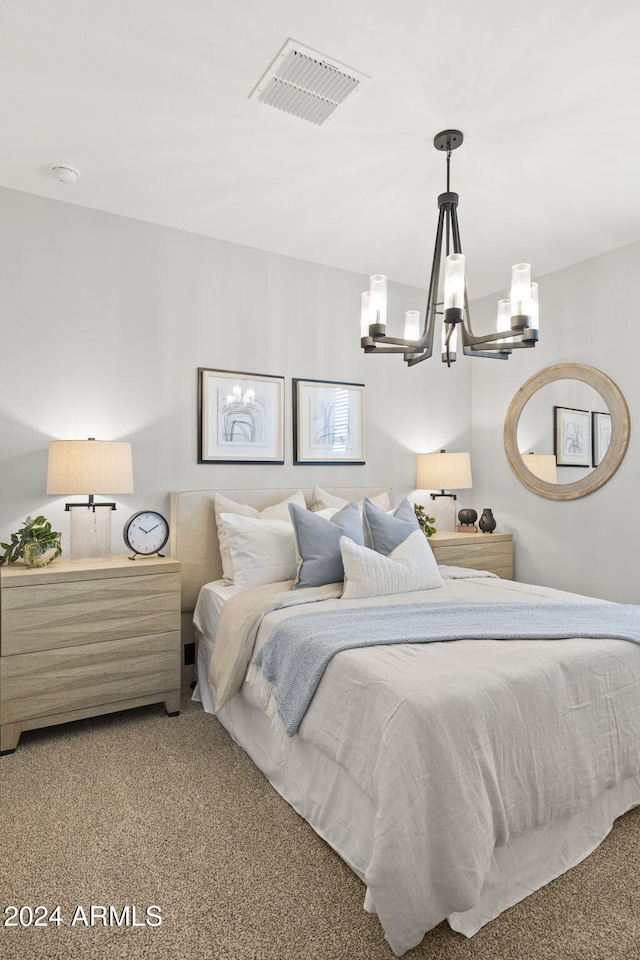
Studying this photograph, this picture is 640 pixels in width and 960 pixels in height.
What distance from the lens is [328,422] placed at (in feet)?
13.0

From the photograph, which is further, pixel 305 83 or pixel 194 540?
pixel 194 540

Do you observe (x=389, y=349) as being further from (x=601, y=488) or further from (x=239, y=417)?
(x=601, y=488)

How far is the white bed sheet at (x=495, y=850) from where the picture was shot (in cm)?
158

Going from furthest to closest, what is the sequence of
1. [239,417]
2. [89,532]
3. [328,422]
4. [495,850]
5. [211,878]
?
1. [328,422]
2. [239,417]
3. [89,532]
4. [211,878]
5. [495,850]

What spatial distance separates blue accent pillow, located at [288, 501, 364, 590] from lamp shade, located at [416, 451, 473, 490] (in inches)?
55.1

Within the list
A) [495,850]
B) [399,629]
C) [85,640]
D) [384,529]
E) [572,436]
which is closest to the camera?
[495,850]

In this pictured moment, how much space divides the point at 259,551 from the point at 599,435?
2420mm

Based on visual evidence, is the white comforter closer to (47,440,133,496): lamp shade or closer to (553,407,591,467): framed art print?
(47,440,133,496): lamp shade

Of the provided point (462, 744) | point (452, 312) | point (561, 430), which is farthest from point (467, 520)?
point (462, 744)

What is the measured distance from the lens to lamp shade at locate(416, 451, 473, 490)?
4.11 meters

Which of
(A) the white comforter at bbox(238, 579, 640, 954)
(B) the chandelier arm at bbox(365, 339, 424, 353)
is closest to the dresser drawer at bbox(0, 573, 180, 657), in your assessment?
(A) the white comforter at bbox(238, 579, 640, 954)

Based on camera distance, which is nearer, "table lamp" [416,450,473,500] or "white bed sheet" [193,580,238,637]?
"white bed sheet" [193,580,238,637]

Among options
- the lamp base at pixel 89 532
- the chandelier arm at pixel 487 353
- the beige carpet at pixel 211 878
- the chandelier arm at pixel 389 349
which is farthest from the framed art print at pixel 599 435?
the lamp base at pixel 89 532

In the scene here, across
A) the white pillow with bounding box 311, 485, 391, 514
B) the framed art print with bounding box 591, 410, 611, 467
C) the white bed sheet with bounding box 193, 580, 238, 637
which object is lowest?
the white bed sheet with bounding box 193, 580, 238, 637
